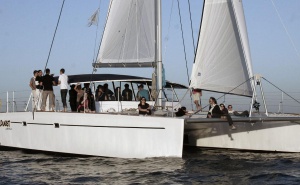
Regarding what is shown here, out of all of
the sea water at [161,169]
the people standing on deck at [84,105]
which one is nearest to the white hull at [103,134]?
the sea water at [161,169]

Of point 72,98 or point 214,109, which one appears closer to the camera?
point 214,109

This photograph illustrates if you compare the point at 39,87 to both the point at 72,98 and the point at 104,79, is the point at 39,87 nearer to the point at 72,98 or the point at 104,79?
the point at 72,98

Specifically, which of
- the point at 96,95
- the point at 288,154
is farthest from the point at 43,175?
the point at 288,154

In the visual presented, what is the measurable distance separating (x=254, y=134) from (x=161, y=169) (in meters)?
4.83

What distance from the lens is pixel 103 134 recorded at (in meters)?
16.2

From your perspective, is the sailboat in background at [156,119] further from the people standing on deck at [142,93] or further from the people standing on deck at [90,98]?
the people standing on deck at [90,98]

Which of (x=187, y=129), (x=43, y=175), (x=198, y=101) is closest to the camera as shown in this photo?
(x=43, y=175)

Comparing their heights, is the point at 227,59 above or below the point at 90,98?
above

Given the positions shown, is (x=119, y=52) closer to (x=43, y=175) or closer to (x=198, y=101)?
(x=198, y=101)

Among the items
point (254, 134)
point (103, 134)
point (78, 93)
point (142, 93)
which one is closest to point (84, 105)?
point (103, 134)

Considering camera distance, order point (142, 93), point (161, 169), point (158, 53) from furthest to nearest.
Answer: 1. point (142, 93)
2. point (158, 53)
3. point (161, 169)

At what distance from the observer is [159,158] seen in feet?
50.3

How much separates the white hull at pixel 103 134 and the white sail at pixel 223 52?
2218 mm

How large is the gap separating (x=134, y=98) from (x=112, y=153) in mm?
3813
